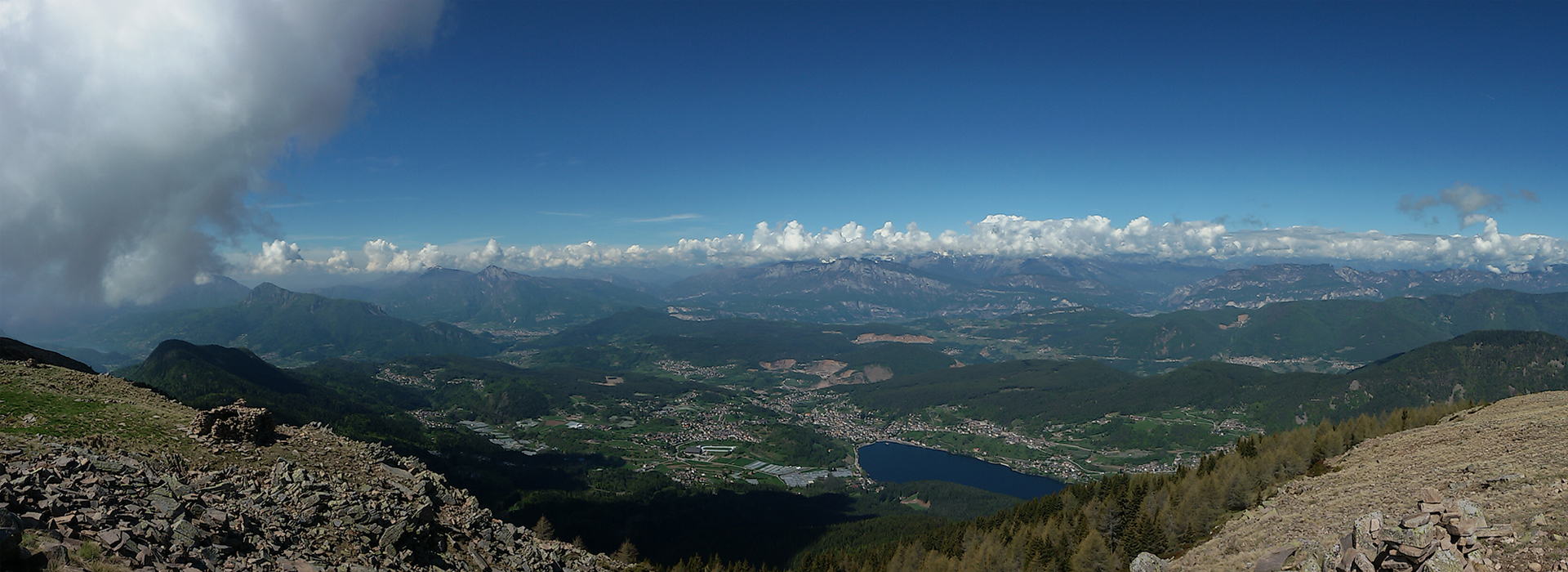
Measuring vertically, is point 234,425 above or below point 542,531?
above

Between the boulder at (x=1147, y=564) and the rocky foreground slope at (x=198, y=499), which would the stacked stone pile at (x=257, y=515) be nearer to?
the rocky foreground slope at (x=198, y=499)

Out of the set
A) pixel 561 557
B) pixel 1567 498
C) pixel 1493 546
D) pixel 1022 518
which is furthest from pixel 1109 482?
pixel 561 557

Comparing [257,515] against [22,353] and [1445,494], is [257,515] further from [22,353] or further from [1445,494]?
[1445,494]

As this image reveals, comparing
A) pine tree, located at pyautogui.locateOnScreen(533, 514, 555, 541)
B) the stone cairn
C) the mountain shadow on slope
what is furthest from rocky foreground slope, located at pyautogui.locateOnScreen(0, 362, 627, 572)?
pine tree, located at pyautogui.locateOnScreen(533, 514, 555, 541)

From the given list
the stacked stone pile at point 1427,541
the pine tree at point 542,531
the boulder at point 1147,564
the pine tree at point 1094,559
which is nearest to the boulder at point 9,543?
the pine tree at point 542,531

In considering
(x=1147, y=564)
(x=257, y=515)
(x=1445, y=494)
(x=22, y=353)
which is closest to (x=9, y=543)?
(x=257, y=515)

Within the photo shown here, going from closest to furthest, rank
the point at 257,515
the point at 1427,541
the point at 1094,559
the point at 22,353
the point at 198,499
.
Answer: the point at 1427,541 < the point at 198,499 < the point at 257,515 < the point at 22,353 < the point at 1094,559
